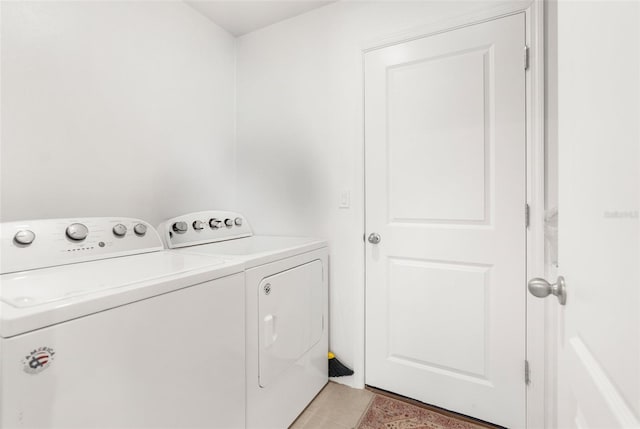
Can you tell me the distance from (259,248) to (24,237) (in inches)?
39.3

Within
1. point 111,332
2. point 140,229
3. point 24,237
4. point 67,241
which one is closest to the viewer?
point 111,332

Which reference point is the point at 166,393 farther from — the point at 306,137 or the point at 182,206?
the point at 306,137

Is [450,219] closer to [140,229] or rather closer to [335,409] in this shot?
[335,409]

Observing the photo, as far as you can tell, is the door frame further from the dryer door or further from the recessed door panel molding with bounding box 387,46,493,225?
the dryer door

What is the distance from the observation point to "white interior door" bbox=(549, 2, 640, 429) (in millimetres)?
366

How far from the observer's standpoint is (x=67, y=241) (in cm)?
125

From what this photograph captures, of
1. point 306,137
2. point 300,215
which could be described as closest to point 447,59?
point 306,137

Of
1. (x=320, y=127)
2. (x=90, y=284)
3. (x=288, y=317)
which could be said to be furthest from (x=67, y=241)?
(x=320, y=127)

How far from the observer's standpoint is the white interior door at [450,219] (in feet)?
4.95

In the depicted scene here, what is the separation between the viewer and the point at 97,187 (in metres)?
1.58

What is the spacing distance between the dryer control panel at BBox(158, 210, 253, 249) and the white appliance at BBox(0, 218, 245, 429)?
321 mm

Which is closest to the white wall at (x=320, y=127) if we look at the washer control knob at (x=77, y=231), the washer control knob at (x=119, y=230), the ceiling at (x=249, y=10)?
the ceiling at (x=249, y=10)

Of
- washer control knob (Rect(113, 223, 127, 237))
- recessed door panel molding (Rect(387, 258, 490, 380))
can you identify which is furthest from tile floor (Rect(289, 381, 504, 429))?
washer control knob (Rect(113, 223, 127, 237))

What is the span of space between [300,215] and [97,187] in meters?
1.16
